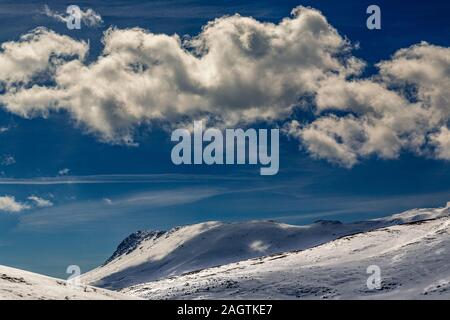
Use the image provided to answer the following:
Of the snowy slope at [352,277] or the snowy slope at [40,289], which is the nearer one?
the snowy slope at [40,289]

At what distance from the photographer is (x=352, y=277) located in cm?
9750

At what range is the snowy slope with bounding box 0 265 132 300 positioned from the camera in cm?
3778

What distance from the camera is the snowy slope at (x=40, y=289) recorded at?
124 ft

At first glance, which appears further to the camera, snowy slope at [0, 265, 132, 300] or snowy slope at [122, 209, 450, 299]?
snowy slope at [122, 209, 450, 299]

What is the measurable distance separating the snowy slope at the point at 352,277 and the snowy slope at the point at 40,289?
46312mm

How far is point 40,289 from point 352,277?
66.1 meters

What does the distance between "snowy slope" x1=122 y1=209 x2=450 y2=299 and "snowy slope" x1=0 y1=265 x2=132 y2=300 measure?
46312 millimetres
